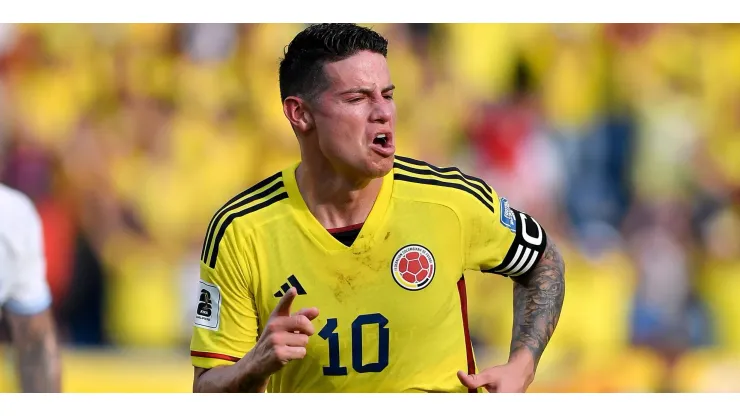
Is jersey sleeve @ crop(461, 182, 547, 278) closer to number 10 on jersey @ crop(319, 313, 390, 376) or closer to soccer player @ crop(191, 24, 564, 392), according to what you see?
soccer player @ crop(191, 24, 564, 392)

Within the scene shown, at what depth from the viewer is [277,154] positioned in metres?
5.54

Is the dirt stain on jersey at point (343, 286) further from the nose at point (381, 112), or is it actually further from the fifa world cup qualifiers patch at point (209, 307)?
the nose at point (381, 112)

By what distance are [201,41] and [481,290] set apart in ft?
6.83

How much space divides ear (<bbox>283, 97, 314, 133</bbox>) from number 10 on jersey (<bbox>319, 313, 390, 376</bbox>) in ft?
2.00

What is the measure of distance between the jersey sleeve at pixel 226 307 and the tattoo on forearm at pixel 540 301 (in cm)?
87

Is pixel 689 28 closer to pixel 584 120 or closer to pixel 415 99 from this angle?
pixel 584 120

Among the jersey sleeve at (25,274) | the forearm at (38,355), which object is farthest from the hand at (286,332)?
the jersey sleeve at (25,274)

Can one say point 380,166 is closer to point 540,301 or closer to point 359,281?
point 359,281

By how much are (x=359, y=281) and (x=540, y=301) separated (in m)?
0.62

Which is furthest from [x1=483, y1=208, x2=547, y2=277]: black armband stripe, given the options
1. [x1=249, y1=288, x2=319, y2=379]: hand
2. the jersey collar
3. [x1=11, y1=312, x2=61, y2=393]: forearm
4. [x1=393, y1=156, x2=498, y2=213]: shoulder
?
[x1=11, y1=312, x2=61, y2=393]: forearm

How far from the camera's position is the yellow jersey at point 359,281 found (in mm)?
3107

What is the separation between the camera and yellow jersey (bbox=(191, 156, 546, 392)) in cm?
311

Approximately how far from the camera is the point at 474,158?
5559mm

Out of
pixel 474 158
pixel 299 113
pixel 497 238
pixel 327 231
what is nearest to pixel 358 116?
pixel 299 113
